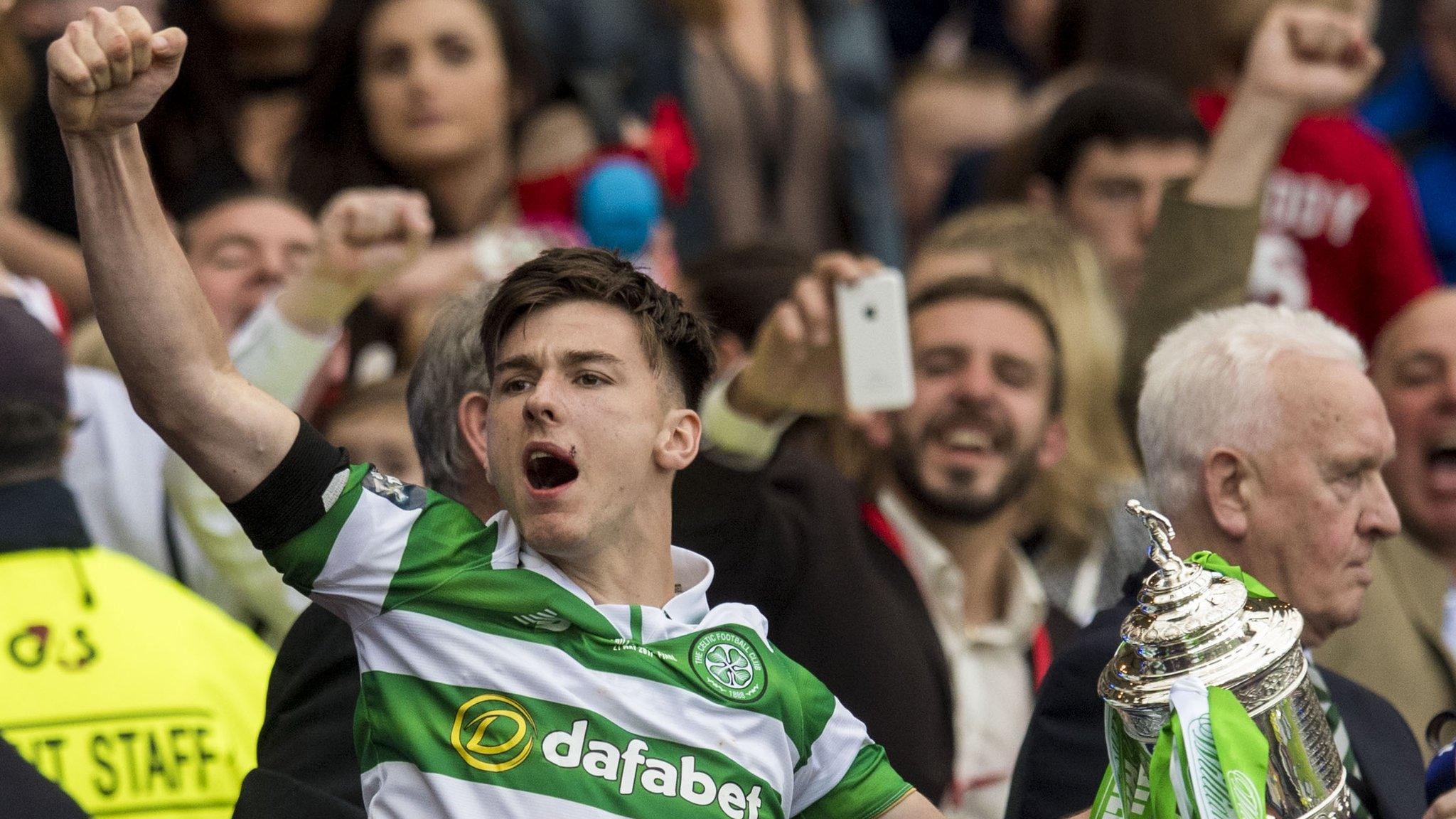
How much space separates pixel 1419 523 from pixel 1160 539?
2.50m

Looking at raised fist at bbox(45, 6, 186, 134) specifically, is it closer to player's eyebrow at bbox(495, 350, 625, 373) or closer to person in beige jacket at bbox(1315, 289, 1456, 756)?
player's eyebrow at bbox(495, 350, 625, 373)

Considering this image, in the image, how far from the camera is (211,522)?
167 inches

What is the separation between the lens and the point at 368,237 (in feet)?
13.4

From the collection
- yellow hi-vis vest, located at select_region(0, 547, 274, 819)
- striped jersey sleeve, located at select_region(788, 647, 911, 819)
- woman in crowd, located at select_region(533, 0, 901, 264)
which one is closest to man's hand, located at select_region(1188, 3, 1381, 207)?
woman in crowd, located at select_region(533, 0, 901, 264)

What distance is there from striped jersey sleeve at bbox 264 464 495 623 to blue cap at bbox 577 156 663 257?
9.23 feet

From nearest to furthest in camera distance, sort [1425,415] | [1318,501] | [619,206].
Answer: [1318,501] < [1425,415] < [619,206]

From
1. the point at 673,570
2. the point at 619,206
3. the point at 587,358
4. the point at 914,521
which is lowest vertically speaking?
the point at 914,521

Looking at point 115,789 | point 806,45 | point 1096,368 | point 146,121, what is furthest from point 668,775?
point 806,45

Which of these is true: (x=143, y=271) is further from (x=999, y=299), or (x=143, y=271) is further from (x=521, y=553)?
(x=999, y=299)

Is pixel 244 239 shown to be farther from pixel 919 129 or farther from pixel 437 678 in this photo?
pixel 919 129

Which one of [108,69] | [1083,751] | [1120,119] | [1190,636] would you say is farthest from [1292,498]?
[1120,119]

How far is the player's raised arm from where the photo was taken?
248 cm

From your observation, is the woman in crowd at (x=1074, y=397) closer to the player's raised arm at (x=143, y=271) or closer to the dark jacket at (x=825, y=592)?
the dark jacket at (x=825, y=592)

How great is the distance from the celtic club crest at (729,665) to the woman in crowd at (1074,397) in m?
2.30
